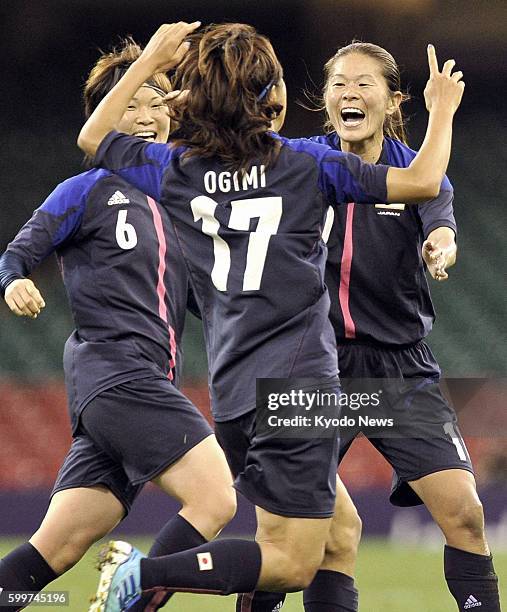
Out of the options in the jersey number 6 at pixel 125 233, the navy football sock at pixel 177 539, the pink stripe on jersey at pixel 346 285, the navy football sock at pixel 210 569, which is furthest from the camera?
the pink stripe on jersey at pixel 346 285

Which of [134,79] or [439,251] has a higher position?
[134,79]

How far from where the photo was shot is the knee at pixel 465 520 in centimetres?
385

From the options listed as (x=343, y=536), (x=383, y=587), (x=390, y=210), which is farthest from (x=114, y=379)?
(x=383, y=587)

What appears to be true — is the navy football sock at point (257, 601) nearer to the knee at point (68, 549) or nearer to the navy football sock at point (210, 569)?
the knee at point (68, 549)

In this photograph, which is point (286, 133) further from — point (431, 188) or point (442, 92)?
point (431, 188)

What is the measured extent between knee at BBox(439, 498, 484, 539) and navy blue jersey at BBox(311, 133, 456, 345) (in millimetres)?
609

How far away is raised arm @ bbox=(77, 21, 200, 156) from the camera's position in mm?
3356

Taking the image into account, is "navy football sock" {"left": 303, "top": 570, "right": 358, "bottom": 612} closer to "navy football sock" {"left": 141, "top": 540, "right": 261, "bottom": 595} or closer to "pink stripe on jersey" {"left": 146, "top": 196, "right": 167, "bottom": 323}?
"navy football sock" {"left": 141, "top": 540, "right": 261, "bottom": 595}

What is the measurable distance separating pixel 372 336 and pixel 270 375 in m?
0.95

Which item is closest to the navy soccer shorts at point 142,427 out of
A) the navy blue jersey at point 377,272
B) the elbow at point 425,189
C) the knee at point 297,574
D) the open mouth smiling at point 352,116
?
the knee at point 297,574

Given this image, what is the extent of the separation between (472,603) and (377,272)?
1.14 meters

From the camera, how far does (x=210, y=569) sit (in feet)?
10.5

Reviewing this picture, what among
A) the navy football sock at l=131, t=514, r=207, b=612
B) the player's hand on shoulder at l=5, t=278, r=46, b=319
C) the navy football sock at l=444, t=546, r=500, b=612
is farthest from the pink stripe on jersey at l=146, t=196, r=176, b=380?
the navy football sock at l=444, t=546, r=500, b=612

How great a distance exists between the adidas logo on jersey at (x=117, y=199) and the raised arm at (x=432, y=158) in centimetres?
115
